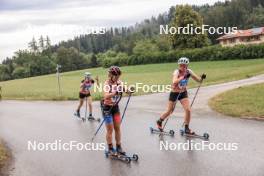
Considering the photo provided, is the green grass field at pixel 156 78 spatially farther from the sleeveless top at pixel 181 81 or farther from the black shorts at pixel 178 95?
the sleeveless top at pixel 181 81

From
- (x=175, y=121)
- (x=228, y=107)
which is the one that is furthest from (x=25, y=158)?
(x=228, y=107)

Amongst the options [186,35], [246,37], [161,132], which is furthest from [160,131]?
[246,37]

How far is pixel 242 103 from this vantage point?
Result: 621 inches

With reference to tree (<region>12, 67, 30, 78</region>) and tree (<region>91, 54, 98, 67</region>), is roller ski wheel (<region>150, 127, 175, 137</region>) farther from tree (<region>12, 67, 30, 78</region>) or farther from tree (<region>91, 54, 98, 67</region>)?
tree (<region>12, 67, 30, 78</region>)

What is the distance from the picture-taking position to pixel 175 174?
26.0 feet

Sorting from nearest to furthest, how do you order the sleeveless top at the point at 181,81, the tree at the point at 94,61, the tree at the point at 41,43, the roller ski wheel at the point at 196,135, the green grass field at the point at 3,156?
the green grass field at the point at 3,156
the roller ski wheel at the point at 196,135
the sleeveless top at the point at 181,81
the tree at the point at 94,61
the tree at the point at 41,43

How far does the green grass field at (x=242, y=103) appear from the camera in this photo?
13.8m

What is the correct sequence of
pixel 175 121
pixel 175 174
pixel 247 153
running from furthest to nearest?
A: pixel 175 121 < pixel 247 153 < pixel 175 174

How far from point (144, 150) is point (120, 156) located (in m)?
0.88

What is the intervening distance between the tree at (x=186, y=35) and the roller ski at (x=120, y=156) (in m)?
62.2

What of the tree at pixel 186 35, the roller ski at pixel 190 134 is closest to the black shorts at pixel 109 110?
the roller ski at pixel 190 134

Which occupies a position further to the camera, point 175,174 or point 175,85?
point 175,85

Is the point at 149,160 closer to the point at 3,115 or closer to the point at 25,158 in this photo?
the point at 25,158

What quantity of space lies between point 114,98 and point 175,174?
2.46 m
